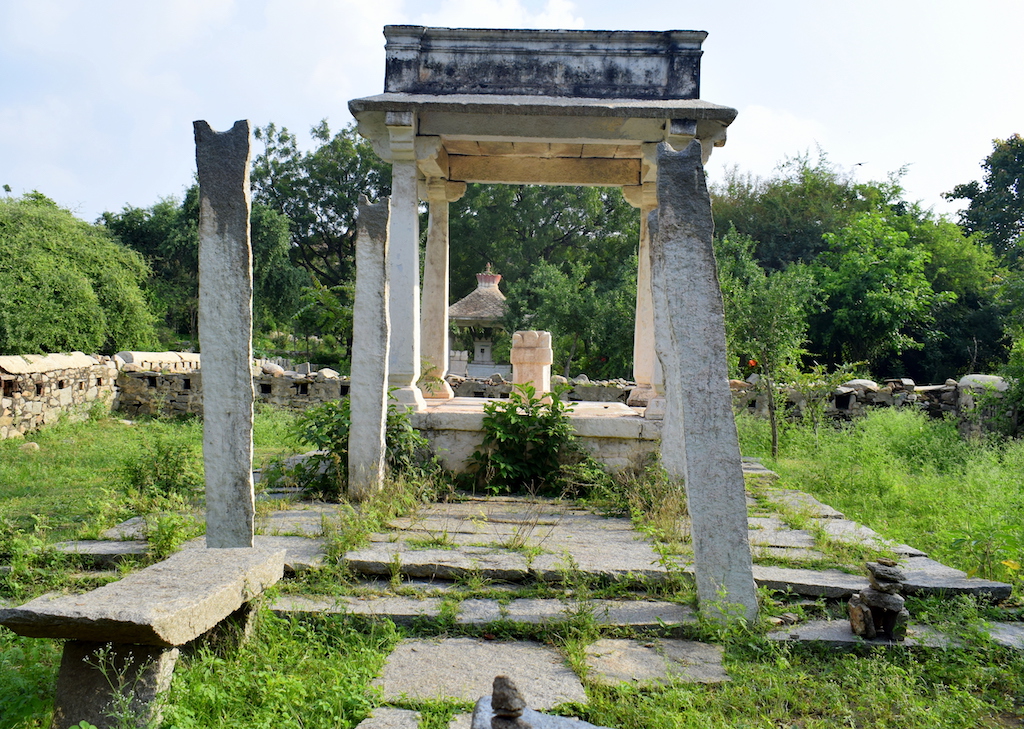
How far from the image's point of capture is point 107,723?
2.74m

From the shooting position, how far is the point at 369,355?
6.10 m

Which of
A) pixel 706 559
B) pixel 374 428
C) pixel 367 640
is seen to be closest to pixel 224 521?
pixel 367 640

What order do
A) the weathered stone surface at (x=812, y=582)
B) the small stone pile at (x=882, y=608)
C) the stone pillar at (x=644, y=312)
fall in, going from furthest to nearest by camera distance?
the stone pillar at (x=644, y=312) < the weathered stone surface at (x=812, y=582) < the small stone pile at (x=882, y=608)

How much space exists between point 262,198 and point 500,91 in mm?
25941

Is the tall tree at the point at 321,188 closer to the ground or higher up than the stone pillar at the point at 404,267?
higher up

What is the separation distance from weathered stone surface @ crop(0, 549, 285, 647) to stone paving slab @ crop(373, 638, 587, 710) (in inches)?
30.3

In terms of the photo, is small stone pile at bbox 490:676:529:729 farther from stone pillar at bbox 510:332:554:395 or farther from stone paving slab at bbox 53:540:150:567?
stone pillar at bbox 510:332:554:395

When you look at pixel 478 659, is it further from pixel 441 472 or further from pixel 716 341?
pixel 441 472

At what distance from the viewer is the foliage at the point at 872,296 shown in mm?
19516

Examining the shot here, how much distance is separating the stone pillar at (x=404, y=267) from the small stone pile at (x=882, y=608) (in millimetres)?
4327

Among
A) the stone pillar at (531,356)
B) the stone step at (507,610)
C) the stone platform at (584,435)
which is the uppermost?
the stone pillar at (531,356)

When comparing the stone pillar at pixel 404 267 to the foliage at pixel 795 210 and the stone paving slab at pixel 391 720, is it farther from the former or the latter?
the foliage at pixel 795 210

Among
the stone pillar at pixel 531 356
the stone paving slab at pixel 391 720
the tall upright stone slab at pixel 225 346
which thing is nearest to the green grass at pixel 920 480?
the stone pillar at pixel 531 356

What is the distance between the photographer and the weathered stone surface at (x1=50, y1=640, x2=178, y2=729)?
9.05 feet
